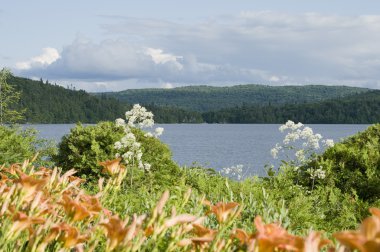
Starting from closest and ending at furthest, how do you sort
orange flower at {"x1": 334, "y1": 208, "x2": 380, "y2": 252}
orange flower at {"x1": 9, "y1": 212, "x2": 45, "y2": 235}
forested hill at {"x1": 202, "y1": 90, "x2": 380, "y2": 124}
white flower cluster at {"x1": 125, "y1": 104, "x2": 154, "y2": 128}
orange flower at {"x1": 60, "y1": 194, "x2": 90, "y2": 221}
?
orange flower at {"x1": 334, "y1": 208, "x2": 380, "y2": 252} < orange flower at {"x1": 9, "y1": 212, "x2": 45, "y2": 235} < orange flower at {"x1": 60, "y1": 194, "x2": 90, "y2": 221} < white flower cluster at {"x1": 125, "y1": 104, "x2": 154, "y2": 128} < forested hill at {"x1": 202, "y1": 90, "x2": 380, "y2": 124}

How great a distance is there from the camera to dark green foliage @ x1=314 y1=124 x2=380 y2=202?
9.46m

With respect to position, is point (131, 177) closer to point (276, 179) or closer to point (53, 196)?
point (276, 179)

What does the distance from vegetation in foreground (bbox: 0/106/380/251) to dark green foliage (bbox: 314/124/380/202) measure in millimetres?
18

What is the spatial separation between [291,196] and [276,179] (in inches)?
17.4

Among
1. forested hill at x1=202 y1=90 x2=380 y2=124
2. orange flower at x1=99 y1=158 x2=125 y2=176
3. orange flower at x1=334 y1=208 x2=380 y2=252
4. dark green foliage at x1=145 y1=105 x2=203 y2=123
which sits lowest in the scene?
dark green foliage at x1=145 y1=105 x2=203 y2=123

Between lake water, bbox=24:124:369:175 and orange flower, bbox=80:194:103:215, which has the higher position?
orange flower, bbox=80:194:103:215

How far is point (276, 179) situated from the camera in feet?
28.7

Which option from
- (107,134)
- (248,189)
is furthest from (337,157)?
(107,134)

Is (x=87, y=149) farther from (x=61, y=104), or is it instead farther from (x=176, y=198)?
(x=61, y=104)

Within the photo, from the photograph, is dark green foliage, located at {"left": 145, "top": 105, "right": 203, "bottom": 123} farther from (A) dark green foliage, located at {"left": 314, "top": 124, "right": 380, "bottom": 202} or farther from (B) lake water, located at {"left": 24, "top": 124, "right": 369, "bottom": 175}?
(A) dark green foliage, located at {"left": 314, "top": 124, "right": 380, "bottom": 202}

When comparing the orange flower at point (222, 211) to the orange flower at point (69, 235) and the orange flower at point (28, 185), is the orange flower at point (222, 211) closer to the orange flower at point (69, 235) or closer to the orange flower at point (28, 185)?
the orange flower at point (69, 235)

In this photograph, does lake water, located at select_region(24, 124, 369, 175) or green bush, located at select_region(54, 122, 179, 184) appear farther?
lake water, located at select_region(24, 124, 369, 175)

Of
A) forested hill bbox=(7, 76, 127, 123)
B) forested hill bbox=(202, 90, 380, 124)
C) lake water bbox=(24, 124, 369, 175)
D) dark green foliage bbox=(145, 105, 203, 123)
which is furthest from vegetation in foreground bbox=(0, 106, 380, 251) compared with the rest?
dark green foliage bbox=(145, 105, 203, 123)

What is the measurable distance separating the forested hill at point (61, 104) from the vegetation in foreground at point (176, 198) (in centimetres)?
12524
